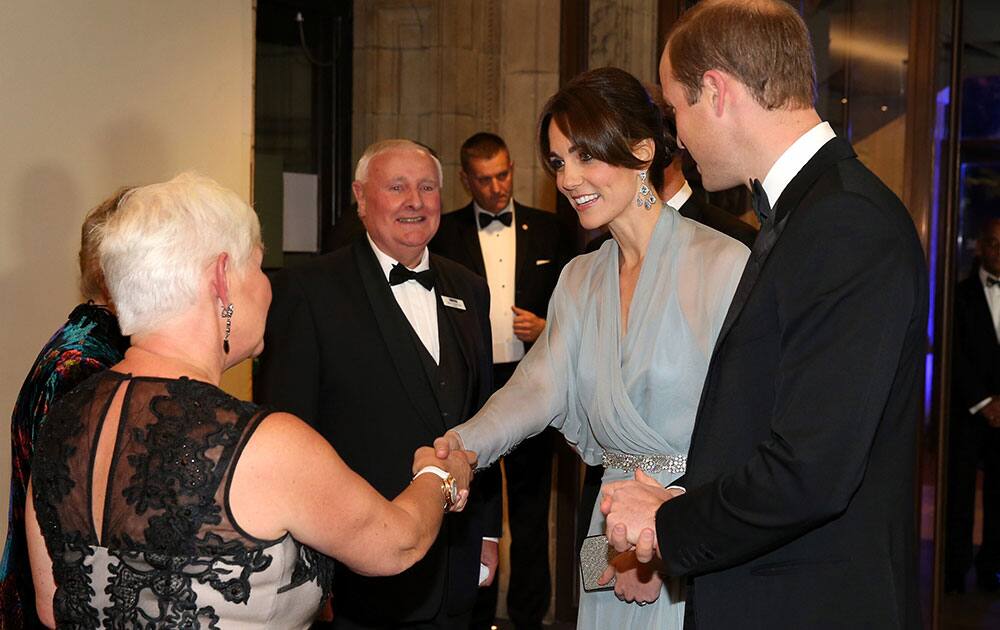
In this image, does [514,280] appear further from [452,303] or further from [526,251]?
[452,303]

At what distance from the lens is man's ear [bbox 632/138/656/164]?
282cm

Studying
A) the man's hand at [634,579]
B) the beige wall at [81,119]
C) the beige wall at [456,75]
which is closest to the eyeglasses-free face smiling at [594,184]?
the man's hand at [634,579]

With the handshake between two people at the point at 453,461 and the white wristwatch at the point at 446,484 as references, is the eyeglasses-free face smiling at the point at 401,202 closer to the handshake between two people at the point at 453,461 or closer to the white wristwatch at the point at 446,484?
the handshake between two people at the point at 453,461

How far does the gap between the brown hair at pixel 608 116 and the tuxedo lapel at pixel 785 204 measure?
805 mm

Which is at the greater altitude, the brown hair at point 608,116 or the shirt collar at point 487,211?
the brown hair at point 608,116

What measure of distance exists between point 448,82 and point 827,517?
4611 millimetres

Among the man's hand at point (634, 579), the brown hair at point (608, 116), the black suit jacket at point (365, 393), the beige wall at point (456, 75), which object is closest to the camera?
the man's hand at point (634, 579)

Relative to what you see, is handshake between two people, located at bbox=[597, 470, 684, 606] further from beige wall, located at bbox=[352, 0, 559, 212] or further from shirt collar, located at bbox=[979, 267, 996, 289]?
beige wall, located at bbox=[352, 0, 559, 212]

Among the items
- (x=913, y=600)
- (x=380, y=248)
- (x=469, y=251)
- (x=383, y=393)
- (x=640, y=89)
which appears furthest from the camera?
(x=469, y=251)

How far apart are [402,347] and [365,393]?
0.61 feet

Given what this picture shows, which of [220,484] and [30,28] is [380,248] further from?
[220,484]

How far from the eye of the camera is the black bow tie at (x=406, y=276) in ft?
11.9

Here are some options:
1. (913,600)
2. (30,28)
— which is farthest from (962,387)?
(30,28)

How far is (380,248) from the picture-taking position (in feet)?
12.3
